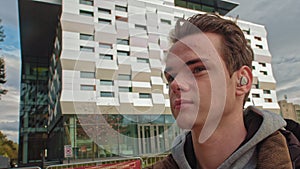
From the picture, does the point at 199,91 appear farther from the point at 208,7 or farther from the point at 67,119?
the point at 208,7

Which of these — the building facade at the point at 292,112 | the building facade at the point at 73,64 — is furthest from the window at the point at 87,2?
the building facade at the point at 292,112

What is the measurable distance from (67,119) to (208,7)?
1810 centimetres

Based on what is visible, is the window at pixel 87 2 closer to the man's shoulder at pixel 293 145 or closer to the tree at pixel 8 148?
the tree at pixel 8 148

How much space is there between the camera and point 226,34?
29.1 inches

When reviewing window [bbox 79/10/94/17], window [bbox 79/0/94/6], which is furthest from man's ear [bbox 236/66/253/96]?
window [bbox 79/0/94/6]

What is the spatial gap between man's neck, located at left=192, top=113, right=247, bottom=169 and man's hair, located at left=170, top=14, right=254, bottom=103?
0.34 feet

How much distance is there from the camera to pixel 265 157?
2.05 ft

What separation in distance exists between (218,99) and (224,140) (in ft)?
0.50

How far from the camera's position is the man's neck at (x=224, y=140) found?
71cm

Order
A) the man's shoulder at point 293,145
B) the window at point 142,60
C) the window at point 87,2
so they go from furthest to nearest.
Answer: the window at point 87,2
the window at point 142,60
the man's shoulder at point 293,145

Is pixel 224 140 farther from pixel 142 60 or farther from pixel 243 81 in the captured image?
pixel 142 60

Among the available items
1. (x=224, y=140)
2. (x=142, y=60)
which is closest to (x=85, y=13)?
(x=142, y=60)

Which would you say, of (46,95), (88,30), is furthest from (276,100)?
(46,95)

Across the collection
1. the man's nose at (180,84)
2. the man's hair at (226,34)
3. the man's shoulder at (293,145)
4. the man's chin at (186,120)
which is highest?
the man's hair at (226,34)
